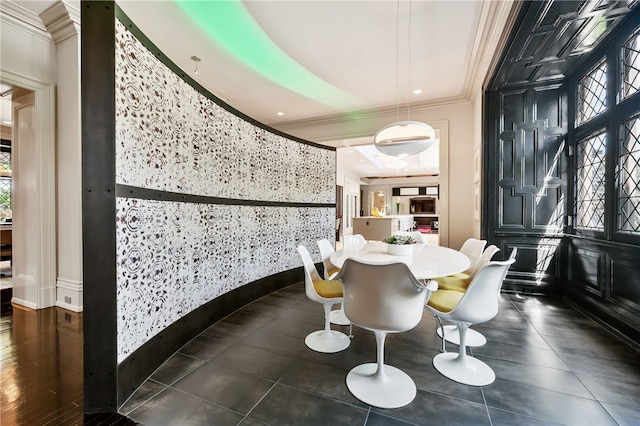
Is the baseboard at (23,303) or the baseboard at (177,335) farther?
the baseboard at (23,303)

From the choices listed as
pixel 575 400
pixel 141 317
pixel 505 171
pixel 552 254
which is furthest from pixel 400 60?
pixel 141 317

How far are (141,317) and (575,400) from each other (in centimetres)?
280

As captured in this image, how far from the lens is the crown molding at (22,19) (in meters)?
2.62

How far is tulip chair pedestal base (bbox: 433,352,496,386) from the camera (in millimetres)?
1775

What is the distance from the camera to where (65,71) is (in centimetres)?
303

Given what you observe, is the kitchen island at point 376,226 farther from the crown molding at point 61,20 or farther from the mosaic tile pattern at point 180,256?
the crown molding at point 61,20

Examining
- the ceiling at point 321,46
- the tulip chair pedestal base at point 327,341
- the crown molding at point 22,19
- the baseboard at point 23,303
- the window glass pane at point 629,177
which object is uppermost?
the crown molding at point 22,19

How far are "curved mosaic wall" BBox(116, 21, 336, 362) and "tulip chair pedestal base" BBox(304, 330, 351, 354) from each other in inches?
42.7

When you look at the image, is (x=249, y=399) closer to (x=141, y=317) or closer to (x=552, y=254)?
(x=141, y=317)

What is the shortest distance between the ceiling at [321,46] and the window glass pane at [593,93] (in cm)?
123

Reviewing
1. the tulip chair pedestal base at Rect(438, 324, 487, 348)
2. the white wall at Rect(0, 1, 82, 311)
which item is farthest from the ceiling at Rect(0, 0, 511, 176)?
the tulip chair pedestal base at Rect(438, 324, 487, 348)

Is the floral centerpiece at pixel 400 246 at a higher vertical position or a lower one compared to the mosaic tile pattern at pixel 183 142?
lower

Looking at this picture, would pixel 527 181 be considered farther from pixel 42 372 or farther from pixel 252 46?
pixel 42 372

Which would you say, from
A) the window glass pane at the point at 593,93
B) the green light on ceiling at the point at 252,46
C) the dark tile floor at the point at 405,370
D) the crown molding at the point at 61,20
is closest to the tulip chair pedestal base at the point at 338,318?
the dark tile floor at the point at 405,370
